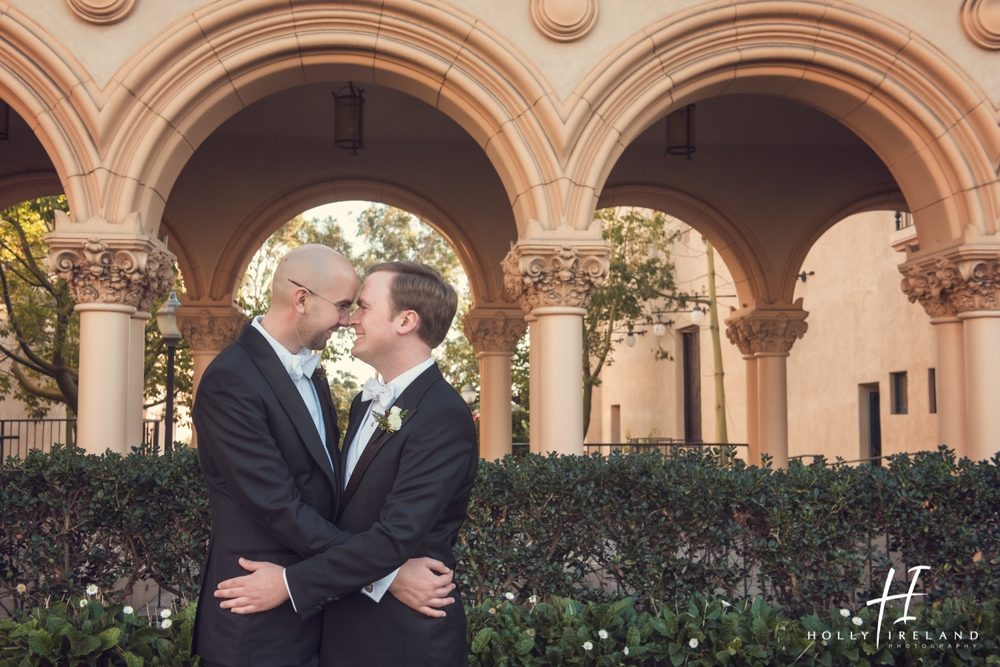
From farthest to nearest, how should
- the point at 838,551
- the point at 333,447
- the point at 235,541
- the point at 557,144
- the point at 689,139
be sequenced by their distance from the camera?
the point at 689,139, the point at 557,144, the point at 838,551, the point at 333,447, the point at 235,541

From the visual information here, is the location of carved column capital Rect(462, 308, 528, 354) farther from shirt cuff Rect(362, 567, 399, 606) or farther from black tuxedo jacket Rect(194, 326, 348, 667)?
shirt cuff Rect(362, 567, 399, 606)

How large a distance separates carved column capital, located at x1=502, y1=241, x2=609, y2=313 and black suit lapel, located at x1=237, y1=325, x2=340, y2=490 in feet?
17.9

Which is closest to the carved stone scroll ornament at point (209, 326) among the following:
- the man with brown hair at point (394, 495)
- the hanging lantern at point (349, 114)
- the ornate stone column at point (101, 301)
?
the hanging lantern at point (349, 114)

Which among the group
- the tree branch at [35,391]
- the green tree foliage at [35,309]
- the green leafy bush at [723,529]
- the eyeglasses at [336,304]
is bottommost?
the green leafy bush at [723,529]

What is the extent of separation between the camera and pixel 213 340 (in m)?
13.8

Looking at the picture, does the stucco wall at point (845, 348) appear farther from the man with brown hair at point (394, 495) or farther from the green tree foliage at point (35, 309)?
the man with brown hair at point (394, 495)

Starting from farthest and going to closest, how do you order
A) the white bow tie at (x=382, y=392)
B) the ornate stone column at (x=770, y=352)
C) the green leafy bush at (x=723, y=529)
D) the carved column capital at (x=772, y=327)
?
1. the carved column capital at (x=772, y=327)
2. the ornate stone column at (x=770, y=352)
3. the green leafy bush at (x=723, y=529)
4. the white bow tie at (x=382, y=392)

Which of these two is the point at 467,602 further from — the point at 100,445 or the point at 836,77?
the point at 836,77

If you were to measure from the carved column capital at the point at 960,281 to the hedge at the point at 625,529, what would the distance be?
3.21 meters

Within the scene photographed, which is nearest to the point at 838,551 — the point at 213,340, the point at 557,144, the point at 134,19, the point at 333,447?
the point at 333,447

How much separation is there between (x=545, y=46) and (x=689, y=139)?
3.34 m

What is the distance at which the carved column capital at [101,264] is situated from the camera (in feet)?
26.0

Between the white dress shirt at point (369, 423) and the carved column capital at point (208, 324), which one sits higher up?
the carved column capital at point (208, 324)

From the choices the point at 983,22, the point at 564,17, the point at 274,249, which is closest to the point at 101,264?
the point at 564,17
